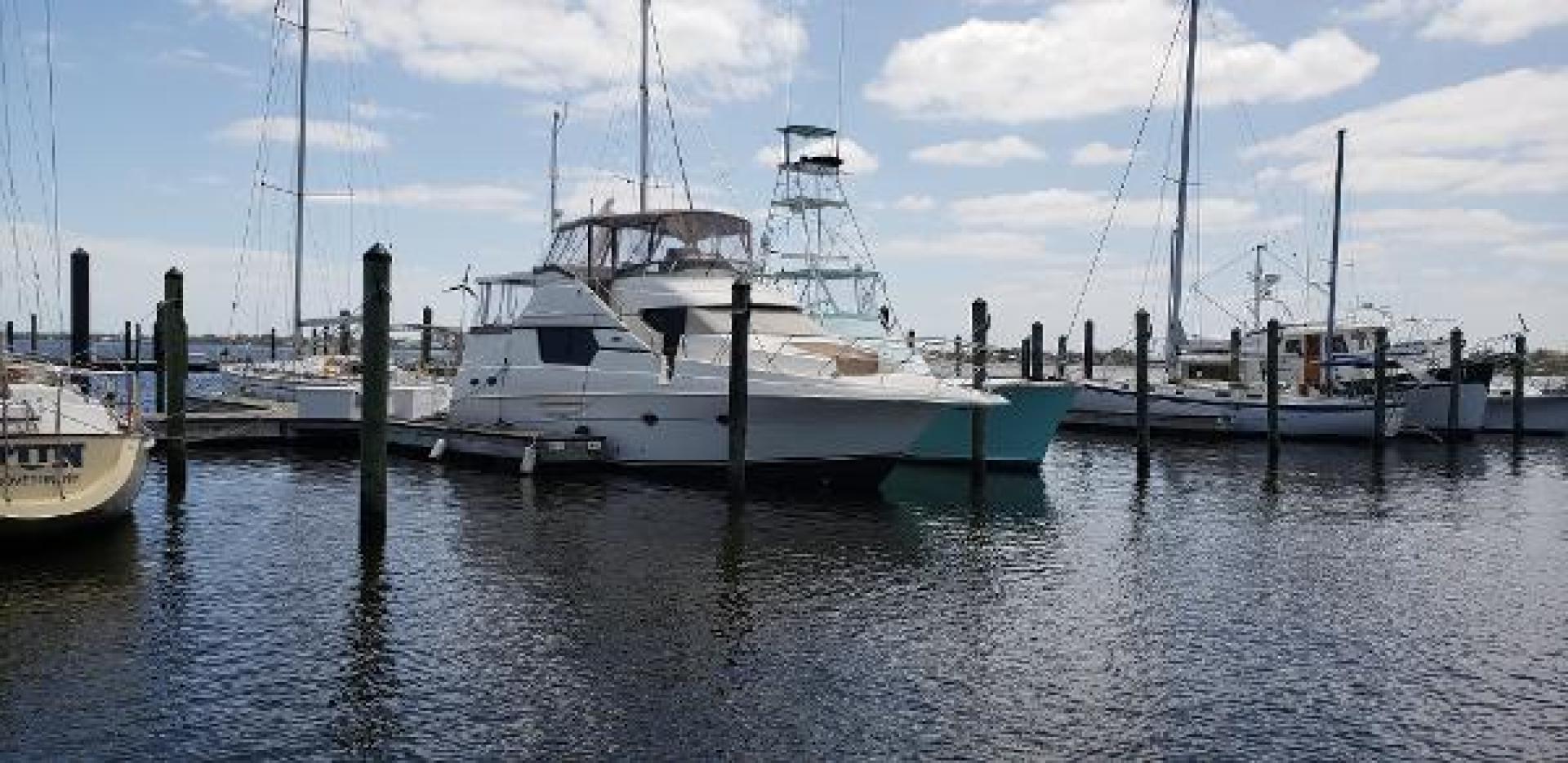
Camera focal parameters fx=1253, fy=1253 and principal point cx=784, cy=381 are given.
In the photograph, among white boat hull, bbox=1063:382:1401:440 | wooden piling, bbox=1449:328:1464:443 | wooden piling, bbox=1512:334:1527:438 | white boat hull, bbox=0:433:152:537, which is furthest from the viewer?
wooden piling, bbox=1512:334:1527:438

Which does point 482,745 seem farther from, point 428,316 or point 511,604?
point 428,316

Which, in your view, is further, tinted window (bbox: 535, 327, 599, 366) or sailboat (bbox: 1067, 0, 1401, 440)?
sailboat (bbox: 1067, 0, 1401, 440)

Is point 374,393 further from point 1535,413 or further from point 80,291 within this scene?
point 1535,413

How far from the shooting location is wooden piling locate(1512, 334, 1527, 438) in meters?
41.0

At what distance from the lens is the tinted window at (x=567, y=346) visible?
23688mm

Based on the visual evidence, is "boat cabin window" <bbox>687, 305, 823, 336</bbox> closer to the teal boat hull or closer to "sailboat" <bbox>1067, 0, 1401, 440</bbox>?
the teal boat hull

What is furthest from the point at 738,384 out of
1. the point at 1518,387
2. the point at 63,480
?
the point at 1518,387

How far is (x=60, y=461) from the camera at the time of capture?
14.8 metres

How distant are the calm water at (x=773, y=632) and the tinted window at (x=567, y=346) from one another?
3433mm

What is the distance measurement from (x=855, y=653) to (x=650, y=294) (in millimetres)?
13461

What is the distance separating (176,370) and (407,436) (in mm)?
6303

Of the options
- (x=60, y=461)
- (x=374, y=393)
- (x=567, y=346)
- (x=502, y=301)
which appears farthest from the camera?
(x=502, y=301)

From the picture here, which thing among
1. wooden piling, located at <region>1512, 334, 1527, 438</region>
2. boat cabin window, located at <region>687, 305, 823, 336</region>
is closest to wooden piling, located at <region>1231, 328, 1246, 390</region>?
wooden piling, located at <region>1512, 334, 1527, 438</region>

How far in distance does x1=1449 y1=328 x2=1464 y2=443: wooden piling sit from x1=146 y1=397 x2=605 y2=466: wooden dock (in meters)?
28.7
